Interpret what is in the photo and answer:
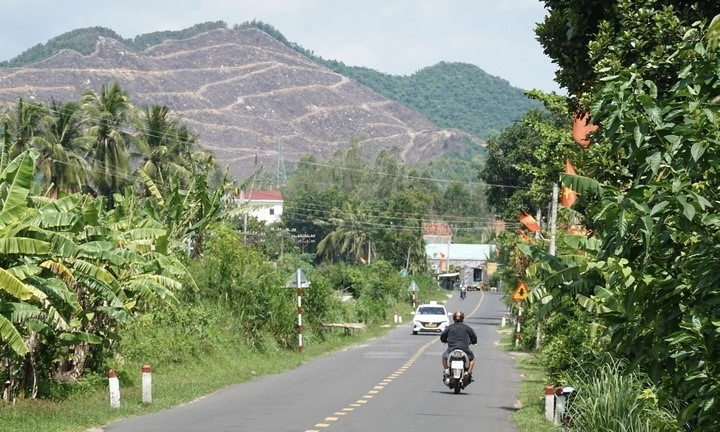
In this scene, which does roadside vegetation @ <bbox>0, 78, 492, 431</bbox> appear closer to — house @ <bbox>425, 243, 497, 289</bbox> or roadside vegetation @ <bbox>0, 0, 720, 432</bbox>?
roadside vegetation @ <bbox>0, 0, 720, 432</bbox>

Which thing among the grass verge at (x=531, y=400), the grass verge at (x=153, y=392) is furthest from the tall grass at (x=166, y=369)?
the grass verge at (x=531, y=400)

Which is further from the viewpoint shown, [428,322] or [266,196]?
[266,196]

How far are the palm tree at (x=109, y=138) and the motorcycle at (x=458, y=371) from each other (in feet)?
148

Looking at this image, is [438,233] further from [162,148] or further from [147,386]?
[147,386]

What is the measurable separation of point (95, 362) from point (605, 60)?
14.9 m

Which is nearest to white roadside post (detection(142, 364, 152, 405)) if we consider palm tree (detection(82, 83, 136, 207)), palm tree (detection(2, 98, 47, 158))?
palm tree (detection(2, 98, 47, 158))

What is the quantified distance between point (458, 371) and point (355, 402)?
3205 millimetres

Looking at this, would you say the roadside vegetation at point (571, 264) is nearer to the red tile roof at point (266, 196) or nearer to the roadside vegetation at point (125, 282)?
the roadside vegetation at point (125, 282)

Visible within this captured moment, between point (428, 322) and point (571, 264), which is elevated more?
point (571, 264)

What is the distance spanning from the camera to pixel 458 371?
2425cm

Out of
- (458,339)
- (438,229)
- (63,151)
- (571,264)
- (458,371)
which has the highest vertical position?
(63,151)

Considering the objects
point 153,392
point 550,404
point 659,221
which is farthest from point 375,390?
point 659,221

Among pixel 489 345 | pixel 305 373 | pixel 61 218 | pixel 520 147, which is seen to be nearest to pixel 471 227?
pixel 520 147

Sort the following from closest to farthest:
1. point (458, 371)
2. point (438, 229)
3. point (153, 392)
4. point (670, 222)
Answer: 1. point (670, 222)
2. point (153, 392)
3. point (458, 371)
4. point (438, 229)
